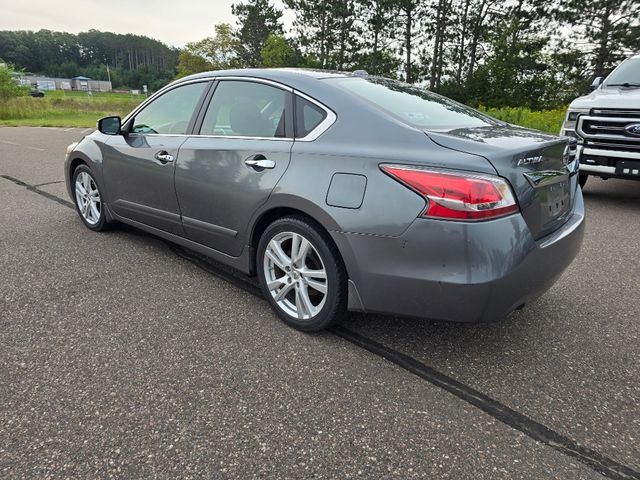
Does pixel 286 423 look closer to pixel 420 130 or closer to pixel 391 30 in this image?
pixel 420 130

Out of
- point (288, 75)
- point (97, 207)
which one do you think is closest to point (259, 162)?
point (288, 75)

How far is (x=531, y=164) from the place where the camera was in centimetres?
237

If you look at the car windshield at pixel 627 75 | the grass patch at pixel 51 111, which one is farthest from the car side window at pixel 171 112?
the grass patch at pixel 51 111

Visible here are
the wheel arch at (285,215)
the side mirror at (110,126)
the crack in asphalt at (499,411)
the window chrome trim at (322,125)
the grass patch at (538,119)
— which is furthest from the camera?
the grass patch at (538,119)

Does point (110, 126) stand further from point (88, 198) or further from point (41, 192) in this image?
point (41, 192)

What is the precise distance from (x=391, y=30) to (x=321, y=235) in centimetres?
3664

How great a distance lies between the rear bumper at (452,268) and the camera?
7.14ft

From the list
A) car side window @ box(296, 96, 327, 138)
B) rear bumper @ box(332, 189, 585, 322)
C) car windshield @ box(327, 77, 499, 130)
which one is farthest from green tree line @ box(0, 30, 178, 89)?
rear bumper @ box(332, 189, 585, 322)

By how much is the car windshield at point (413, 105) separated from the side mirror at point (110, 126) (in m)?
2.15

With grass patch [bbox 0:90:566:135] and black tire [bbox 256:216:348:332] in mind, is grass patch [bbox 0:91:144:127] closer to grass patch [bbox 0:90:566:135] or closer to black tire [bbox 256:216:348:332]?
grass patch [bbox 0:90:566:135]

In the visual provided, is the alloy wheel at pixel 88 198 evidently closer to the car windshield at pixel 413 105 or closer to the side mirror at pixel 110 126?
the side mirror at pixel 110 126

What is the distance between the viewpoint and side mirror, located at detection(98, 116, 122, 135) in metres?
4.12

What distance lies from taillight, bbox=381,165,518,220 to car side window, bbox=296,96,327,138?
0.81 meters

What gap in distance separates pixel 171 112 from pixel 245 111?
91 cm
